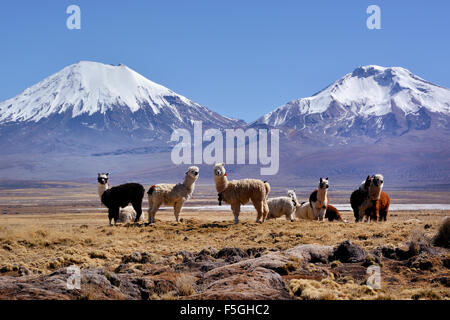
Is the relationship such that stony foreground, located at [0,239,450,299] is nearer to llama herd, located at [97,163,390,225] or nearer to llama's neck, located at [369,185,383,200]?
llama herd, located at [97,163,390,225]

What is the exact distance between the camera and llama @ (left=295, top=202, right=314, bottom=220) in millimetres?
27812

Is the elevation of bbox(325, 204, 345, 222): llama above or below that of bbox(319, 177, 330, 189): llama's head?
below

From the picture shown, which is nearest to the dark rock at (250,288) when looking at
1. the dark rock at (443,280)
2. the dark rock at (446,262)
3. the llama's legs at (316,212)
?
the dark rock at (443,280)

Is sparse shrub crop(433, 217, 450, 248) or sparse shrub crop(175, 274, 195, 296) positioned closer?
sparse shrub crop(175, 274, 195, 296)

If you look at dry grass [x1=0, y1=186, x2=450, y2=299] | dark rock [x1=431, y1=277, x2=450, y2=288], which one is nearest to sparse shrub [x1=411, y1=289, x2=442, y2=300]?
dry grass [x1=0, y1=186, x2=450, y2=299]

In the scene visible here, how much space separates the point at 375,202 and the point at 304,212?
16.6 feet

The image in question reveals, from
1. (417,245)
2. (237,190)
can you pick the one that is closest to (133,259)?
(417,245)

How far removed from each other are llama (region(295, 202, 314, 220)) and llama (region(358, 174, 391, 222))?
11.6 ft

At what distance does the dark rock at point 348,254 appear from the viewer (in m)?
14.9

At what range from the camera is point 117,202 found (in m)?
24.7

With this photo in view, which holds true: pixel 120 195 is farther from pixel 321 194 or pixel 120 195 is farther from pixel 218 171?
pixel 321 194

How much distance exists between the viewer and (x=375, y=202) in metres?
23.9
